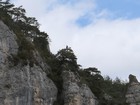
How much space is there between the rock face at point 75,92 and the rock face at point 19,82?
2151 mm

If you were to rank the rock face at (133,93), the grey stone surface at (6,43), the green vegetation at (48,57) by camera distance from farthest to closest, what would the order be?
the rock face at (133,93) → the green vegetation at (48,57) → the grey stone surface at (6,43)

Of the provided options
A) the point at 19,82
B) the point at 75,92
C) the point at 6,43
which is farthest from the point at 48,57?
the point at 19,82

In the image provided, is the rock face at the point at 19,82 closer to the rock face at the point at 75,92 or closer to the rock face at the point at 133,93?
the rock face at the point at 75,92

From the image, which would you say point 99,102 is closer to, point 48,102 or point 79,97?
point 79,97

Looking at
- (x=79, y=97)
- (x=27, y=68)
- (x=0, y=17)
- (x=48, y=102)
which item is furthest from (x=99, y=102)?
(x=0, y=17)

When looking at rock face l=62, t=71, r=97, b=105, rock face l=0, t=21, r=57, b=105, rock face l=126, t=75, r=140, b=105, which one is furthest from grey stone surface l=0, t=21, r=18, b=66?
rock face l=126, t=75, r=140, b=105

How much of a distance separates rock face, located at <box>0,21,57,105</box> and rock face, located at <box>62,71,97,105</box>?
215 centimetres

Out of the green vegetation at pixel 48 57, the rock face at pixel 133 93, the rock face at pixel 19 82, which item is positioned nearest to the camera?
the rock face at pixel 19 82

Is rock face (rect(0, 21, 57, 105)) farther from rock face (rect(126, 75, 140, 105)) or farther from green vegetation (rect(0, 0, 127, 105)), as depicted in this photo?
rock face (rect(126, 75, 140, 105))

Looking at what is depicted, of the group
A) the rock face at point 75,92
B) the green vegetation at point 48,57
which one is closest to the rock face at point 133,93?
the green vegetation at point 48,57

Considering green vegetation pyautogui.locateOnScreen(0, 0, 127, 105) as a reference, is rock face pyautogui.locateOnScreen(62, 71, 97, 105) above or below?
below

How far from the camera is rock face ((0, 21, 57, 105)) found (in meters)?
49.8

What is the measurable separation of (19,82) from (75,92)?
34.5 feet

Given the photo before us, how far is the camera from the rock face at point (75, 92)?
57.3 metres
